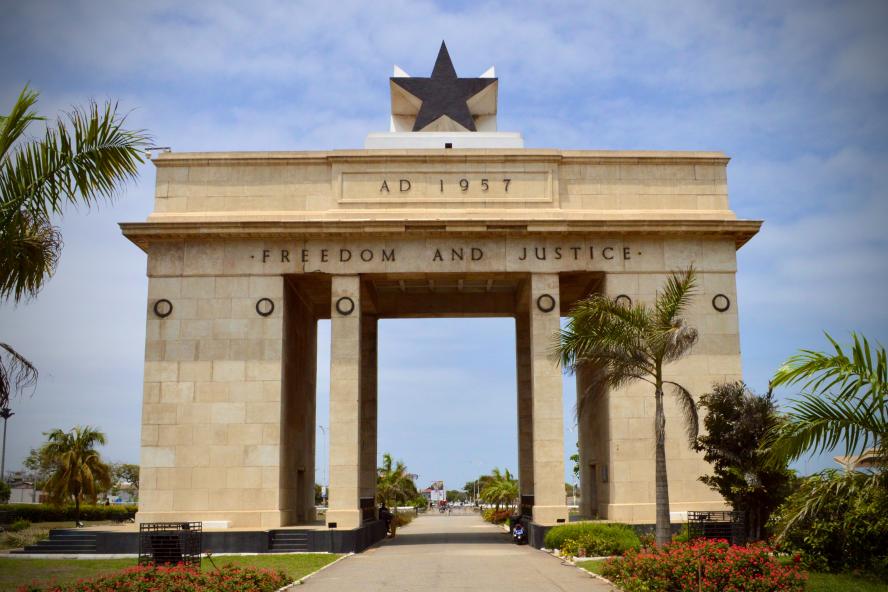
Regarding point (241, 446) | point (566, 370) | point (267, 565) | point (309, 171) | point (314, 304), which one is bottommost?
point (267, 565)

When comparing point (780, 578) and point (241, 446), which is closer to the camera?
point (780, 578)

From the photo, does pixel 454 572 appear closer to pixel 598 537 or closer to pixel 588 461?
pixel 598 537

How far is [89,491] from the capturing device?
5447cm

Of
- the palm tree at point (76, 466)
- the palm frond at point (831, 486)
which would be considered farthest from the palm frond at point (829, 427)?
the palm tree at point (76, 466)

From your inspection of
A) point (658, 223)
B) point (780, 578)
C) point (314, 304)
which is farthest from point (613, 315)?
point (314, 304)

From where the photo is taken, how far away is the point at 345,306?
110 ft

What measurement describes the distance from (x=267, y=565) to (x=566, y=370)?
9.85 m

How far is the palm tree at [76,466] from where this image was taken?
53.7 meters

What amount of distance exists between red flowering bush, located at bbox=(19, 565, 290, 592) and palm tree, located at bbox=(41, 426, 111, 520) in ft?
129

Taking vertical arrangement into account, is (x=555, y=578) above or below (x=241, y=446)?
below

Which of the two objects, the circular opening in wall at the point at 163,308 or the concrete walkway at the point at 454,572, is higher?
the circular opening in wall at the point at 163,308

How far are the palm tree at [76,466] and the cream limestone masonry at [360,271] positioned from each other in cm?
2403

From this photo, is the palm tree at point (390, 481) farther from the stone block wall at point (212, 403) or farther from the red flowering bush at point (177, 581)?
the red flowering bush at point (177, 581)

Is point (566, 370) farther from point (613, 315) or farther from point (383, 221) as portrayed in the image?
point (383, 221)
